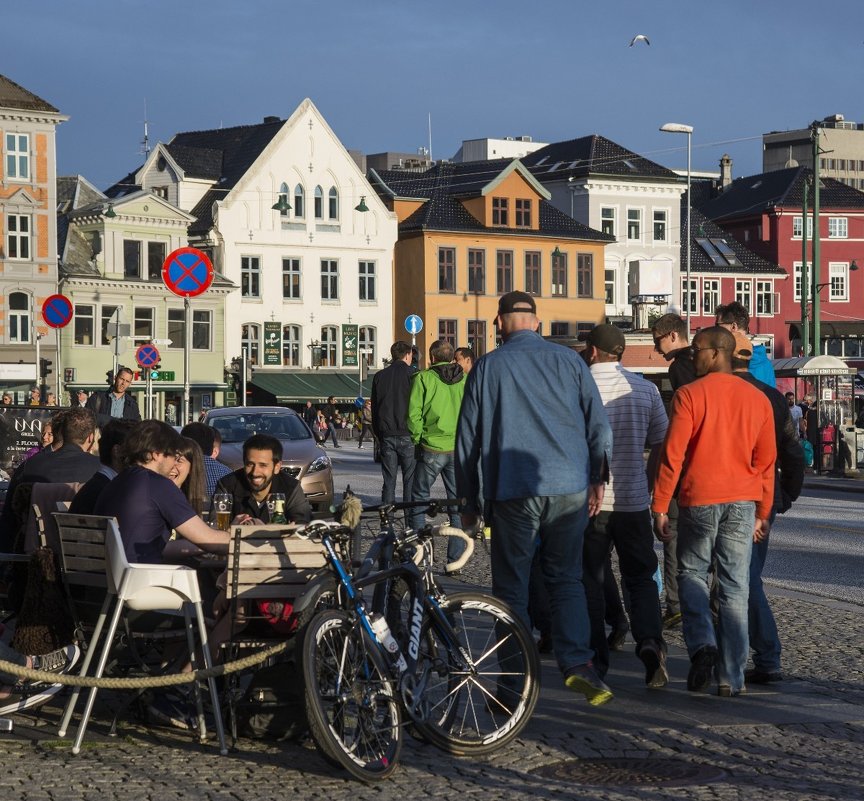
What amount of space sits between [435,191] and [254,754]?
71054 millimetres

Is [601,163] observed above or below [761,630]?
above

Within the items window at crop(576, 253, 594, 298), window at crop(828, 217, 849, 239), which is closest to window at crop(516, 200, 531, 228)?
window at crop(576, 253, 594, 298)

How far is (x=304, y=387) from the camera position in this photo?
70500mm

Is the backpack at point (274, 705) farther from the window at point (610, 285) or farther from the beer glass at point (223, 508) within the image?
the window at point (610, 285)

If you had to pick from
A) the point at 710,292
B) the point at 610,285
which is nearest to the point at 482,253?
the point at 610,285

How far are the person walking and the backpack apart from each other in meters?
1.19

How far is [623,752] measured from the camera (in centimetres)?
720

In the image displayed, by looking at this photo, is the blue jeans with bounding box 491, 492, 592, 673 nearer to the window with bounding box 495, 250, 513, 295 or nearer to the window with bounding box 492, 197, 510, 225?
the window with bounding box 495, 250, 513, 295

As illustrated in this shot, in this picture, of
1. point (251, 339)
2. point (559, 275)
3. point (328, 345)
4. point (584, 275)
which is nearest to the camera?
point (251, 339)

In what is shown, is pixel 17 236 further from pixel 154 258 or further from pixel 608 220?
pixel 608 220

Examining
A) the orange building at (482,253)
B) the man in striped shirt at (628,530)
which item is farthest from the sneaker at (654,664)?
the orange building at (482,253)

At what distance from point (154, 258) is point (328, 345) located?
866 centimetres

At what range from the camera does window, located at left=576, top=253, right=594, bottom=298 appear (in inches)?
3086

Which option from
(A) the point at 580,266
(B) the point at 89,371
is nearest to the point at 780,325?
(A) the point at 580,266
